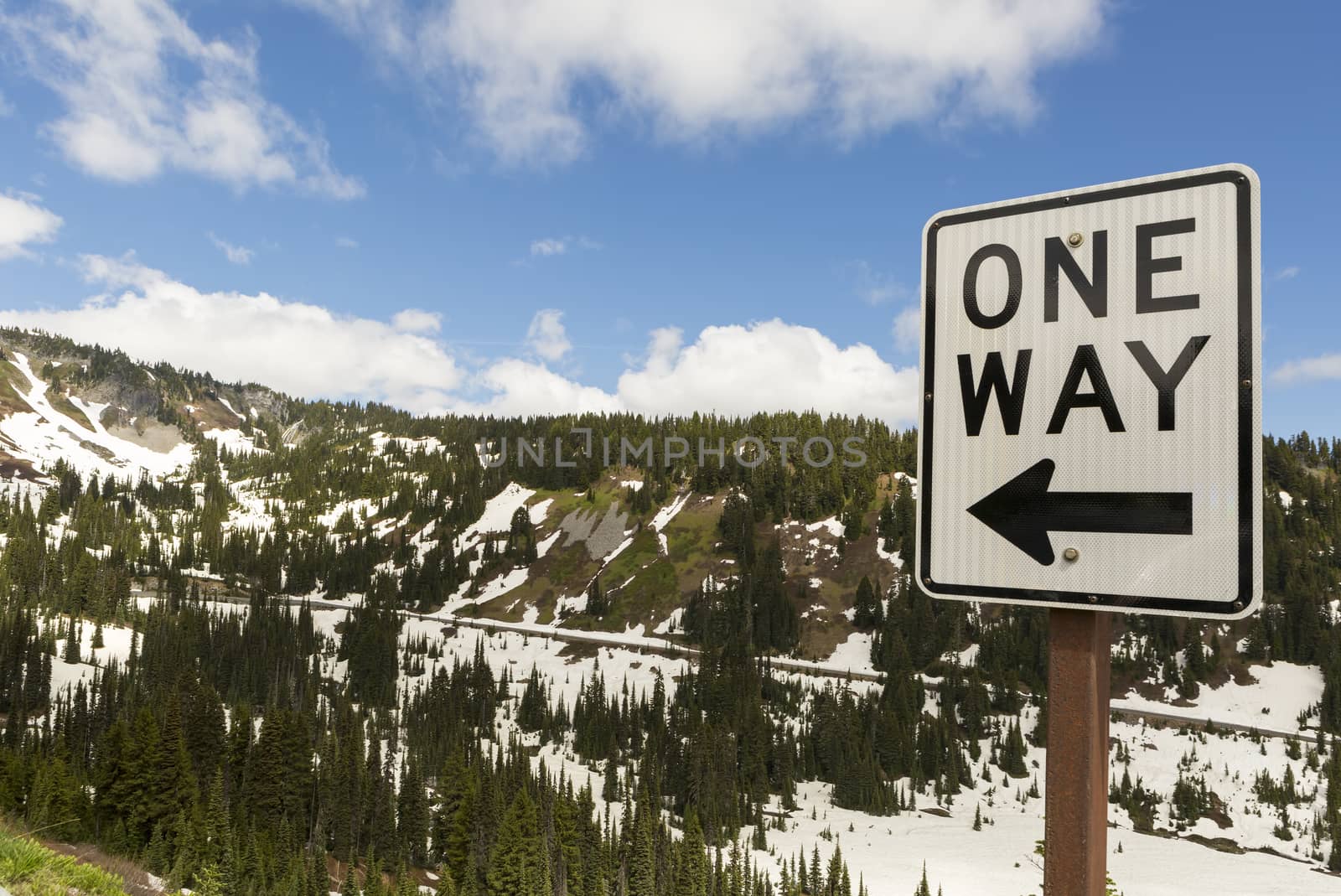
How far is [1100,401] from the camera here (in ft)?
9.91

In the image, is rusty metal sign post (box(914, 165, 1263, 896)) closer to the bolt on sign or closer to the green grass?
the bolt on sign

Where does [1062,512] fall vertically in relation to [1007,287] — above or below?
→ below

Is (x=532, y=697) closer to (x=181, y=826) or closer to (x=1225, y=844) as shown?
(x=181, y=826)

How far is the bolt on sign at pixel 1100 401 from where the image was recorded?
9.18 ft

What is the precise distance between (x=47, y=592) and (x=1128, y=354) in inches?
9688

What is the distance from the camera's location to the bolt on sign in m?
2.80

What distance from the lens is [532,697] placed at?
169 metres

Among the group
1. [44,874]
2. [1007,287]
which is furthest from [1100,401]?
[44,874]

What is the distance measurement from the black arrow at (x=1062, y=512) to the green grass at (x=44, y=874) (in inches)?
425

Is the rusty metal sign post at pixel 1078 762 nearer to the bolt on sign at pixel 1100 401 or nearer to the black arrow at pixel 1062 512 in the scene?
the bolt on sign at pixel 1100 401

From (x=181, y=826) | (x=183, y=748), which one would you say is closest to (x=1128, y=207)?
(x=181, y=826)

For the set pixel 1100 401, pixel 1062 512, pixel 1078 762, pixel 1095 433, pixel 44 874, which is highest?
pixel 1100 401

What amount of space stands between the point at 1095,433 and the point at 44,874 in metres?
11.9

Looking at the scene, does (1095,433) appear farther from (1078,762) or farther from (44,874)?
(44,874)
